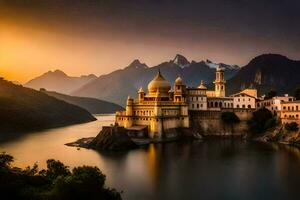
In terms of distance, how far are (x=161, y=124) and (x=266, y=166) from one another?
16.0 metres

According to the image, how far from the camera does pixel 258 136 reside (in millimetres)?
47188

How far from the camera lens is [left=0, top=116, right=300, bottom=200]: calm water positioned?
24.3 meters

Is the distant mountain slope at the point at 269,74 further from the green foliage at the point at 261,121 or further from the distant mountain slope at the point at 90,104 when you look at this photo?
the green foliage at the point at 261,121

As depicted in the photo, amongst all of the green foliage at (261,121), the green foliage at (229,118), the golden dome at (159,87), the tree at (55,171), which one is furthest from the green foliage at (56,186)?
the green foliage at (229,118)

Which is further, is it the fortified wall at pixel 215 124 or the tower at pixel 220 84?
the tower at pixel 220 84

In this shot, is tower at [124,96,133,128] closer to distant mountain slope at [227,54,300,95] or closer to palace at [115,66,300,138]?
palace at [115,66,300,138]

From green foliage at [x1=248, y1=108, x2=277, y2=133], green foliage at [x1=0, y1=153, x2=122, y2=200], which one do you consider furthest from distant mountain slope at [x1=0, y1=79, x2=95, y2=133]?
green foliage at [x1=0, y1=153, x2=122, y2=200]

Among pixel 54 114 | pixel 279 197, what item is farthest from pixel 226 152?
pixel 54 114

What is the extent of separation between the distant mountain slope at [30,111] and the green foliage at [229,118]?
3007cm

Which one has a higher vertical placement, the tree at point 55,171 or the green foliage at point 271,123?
the green foliage at point 271,123

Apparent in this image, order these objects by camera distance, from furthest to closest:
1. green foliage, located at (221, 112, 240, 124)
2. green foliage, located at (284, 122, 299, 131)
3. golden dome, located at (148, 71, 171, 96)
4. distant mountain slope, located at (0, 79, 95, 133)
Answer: distant mountain slope, located at (0, 79, 95, 133) → golden dome, located at (148, 71, 171, 96) → green foliage, located at (221, 112, 240, 124) → green foliage, located at (284, 122, 299, 131)

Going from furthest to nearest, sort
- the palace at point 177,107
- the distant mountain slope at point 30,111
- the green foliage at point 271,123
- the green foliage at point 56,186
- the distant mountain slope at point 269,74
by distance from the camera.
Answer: the distant mountain slope at point 269,74, the distant mountain slope at point 30,111, the green foliage at point 271,123, the palace at point 177,107, the green foliage at point 56,186

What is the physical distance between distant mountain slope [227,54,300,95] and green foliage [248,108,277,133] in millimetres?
69612

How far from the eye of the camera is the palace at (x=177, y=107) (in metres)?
45.7
